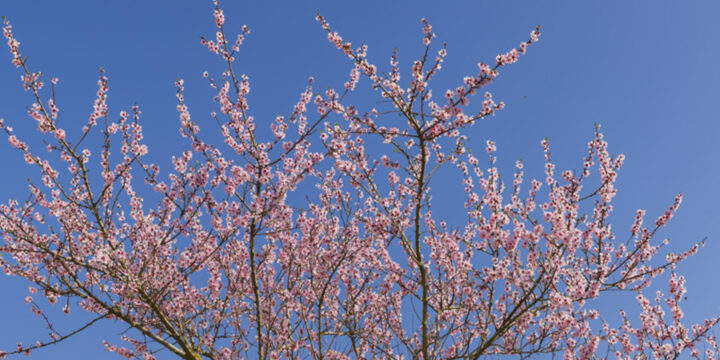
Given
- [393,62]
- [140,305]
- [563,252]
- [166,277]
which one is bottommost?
[563,252]

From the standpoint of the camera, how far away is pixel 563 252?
6336mm

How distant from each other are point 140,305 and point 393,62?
4754mm

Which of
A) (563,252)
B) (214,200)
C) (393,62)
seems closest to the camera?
(563,252)

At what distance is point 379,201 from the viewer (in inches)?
300

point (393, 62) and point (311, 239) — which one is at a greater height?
point (393, 62)

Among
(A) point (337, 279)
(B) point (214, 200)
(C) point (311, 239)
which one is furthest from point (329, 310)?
(B) point (214, 200)

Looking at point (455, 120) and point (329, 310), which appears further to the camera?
point (329, 310)

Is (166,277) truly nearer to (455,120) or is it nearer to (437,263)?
(437,263)

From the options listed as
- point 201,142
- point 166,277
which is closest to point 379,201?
point 201,142

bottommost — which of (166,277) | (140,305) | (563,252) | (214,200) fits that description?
(563,252)

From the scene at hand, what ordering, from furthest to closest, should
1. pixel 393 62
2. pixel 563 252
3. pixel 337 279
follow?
pixel 337 279 < pixel 393 62 < pixel 563 252

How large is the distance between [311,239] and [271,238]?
25.7 inches

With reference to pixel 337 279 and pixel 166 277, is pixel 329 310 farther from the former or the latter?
pixel 166 277

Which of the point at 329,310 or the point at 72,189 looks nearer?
the point at 72,189
